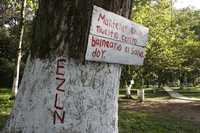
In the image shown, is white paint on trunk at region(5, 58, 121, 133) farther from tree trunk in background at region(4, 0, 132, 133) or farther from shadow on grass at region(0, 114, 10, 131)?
shadow on grass at region(0, 114, 10, 131)

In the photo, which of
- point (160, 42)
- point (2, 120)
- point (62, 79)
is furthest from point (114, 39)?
point (160, 42)

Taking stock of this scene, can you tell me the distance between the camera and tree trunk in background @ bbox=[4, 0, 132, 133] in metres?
3.19

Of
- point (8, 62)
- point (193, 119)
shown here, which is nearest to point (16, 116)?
point (193, 119)

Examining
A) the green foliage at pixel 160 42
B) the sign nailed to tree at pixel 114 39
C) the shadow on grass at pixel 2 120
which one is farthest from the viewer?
the green foliage at pixel 160 42

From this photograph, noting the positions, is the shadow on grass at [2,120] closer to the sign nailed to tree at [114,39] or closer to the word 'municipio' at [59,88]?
the sign nailed to tree at [114,39]

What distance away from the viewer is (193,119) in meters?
14.9

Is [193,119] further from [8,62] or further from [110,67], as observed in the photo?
[8,62]

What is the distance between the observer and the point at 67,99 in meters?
3.21

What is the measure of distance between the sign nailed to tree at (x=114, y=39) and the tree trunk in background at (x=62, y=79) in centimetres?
6

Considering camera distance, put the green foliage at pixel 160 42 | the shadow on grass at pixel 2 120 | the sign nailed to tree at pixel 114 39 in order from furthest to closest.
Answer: the green foliage at pixel 160 42, the shadow on grass at pixel 2 120, the sign nailed to tree at pixel 114 39

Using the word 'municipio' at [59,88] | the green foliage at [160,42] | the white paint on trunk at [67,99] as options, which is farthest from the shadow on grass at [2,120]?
the green foliage at [160,42]

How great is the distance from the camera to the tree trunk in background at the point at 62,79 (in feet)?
10.5

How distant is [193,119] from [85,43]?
485 inches

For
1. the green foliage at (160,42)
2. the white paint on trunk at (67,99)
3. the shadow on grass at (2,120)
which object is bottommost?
the shadow on grass at (2,120)
